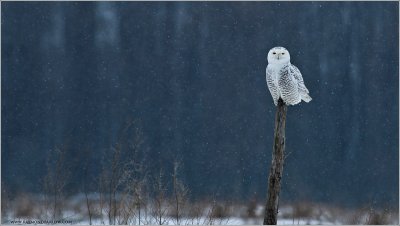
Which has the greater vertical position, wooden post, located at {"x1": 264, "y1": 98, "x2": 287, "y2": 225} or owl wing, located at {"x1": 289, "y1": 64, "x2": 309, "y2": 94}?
owl wing, located at {"x1": 289, "y1": 64, "x2": 309, "y2": 94}

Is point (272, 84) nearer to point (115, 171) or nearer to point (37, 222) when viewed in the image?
point (115, 171)

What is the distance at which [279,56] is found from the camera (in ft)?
16.9

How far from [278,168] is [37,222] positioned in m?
3.41

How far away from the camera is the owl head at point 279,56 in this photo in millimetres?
5133

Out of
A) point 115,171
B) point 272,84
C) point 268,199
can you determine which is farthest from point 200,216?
point 272,84

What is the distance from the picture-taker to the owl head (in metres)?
5.13

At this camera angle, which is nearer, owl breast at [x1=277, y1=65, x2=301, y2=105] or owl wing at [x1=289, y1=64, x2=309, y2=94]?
owl breast at [x1=277, y1=65, x2=301, y2=105]

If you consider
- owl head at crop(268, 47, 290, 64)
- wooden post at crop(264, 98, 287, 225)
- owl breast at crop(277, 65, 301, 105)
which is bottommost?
wooden post at crop(264, 98, 287, 225)

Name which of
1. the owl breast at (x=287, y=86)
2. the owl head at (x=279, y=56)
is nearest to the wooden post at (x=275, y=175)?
the owl breast at (x=287, y=86)

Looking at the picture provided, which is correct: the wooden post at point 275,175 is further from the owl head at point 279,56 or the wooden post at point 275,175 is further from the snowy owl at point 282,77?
the owl head at point 279,56

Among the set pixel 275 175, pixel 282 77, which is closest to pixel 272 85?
pixel 282 77

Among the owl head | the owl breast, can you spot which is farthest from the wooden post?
the owl head

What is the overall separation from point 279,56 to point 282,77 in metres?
0.19

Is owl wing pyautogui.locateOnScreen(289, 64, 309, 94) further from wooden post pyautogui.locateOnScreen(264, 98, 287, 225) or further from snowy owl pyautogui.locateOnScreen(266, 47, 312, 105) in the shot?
wooden post pyautogui.locateOnScreen(264, 98, 287, 225)
